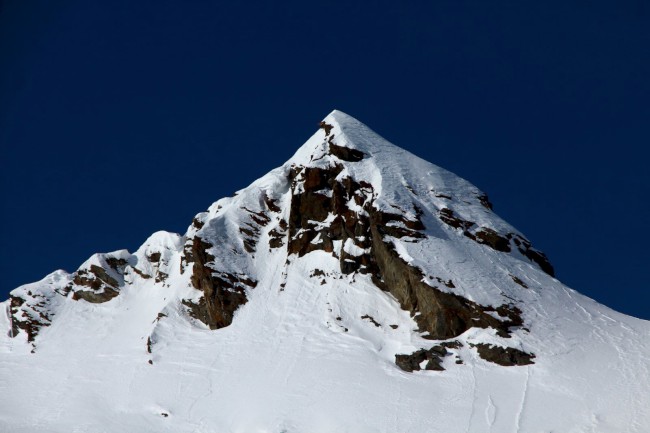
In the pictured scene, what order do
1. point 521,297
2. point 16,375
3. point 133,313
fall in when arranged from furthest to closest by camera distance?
point 133,313 < point 16,375 < point 521,297

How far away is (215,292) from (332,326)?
13.3 metres

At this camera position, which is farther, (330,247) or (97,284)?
(97,284)

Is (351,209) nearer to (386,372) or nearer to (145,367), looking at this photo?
(386,372)

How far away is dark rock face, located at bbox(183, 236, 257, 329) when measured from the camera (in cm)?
6412

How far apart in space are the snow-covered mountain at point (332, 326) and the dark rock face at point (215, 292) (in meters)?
0.19

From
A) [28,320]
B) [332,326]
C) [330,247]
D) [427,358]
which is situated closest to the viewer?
[427,358]

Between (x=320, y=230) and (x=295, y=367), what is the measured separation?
1712cm

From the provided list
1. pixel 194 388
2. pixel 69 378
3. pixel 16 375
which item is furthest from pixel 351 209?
pixel 16 375

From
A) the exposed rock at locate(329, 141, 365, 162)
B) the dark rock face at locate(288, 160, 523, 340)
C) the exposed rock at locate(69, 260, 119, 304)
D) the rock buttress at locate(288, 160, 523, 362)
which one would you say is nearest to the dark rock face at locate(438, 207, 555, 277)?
the rock buttress at locate(288, 160, 523, 362)

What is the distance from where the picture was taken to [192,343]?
200 ft

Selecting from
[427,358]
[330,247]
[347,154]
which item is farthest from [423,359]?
[347,154]

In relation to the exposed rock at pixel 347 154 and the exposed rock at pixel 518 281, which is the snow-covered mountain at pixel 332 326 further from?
the exposed rock at pixel 347 154

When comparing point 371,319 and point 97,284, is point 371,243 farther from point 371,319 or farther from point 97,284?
point 97,284

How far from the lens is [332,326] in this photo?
5872 centimetres
